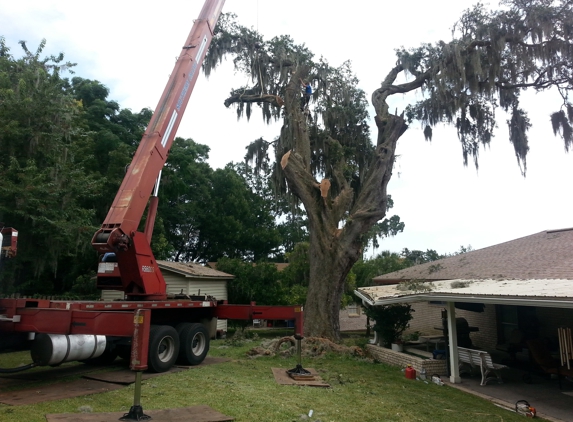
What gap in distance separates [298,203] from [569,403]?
36.6ft

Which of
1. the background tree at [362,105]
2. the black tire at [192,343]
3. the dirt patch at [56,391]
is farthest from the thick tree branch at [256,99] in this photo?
the dirt patch at [56,391]

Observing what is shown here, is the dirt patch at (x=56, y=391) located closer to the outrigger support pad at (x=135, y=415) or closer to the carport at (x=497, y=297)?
the outrigger support pad at (x=135, y=415)

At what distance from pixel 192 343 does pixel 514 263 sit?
Result: 9.27 m

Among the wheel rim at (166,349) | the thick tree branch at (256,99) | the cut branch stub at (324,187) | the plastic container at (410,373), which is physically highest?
the thick tree branch at (256,99)

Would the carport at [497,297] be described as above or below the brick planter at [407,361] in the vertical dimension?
above

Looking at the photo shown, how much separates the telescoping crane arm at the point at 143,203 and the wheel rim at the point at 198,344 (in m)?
1.62

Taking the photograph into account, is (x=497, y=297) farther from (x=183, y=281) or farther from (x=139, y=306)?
(x=183, y=281)

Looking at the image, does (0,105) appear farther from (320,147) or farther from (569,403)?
(569,403)

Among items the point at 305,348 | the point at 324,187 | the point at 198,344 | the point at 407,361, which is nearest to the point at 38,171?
the point at 198,344

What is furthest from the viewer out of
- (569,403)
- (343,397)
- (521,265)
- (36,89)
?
(36,89)

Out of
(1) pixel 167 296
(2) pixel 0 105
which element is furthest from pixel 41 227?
(1) pixel 167 296

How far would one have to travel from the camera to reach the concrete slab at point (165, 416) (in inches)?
223

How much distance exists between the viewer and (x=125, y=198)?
8.85 meters

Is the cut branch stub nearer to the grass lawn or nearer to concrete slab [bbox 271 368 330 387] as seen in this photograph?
the grass lawn
